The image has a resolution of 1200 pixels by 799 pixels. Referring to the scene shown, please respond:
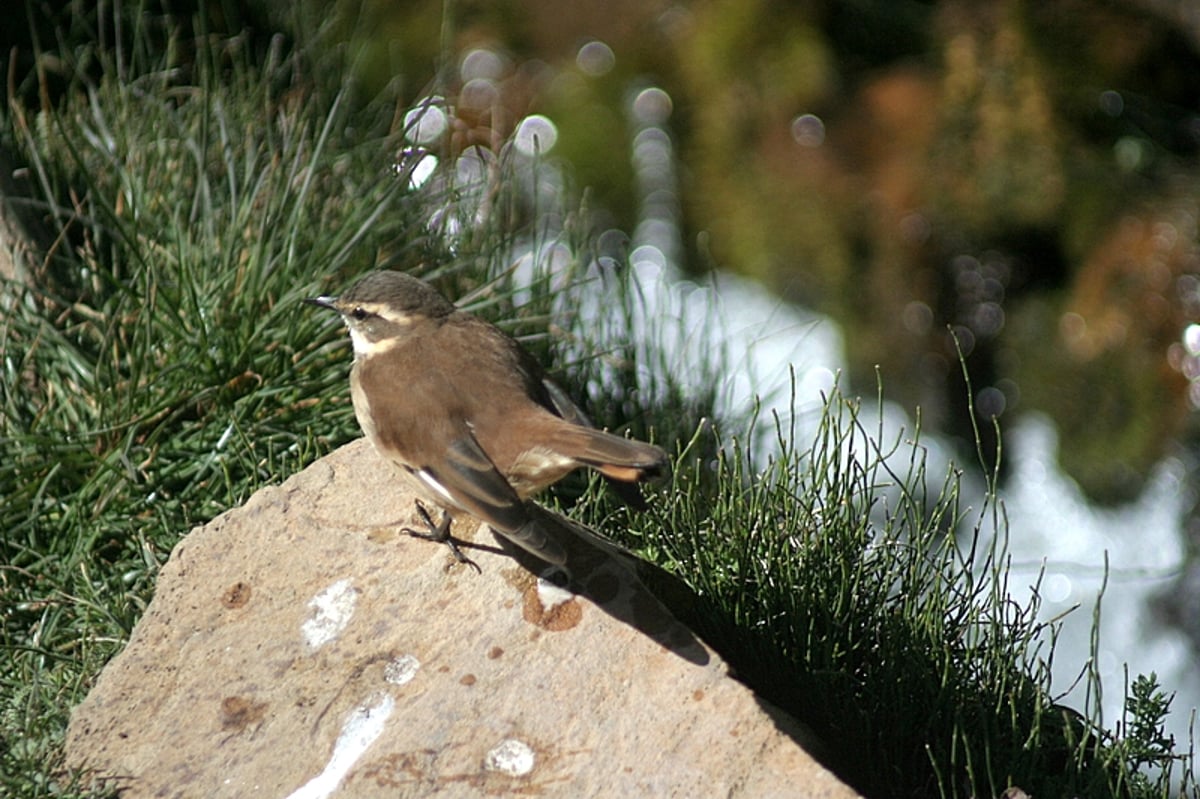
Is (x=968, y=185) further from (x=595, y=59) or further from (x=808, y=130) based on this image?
(x=595, y=59)

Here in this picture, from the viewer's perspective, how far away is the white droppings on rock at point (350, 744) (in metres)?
2.96

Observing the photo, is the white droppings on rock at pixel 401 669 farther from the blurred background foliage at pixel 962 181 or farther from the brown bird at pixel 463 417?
the blurred background foliage at pixel 962 181

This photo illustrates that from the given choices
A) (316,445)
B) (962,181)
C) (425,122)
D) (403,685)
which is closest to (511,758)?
(403,685)

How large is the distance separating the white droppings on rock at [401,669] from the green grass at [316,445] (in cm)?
75

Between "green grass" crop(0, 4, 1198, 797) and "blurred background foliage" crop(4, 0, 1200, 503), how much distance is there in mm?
1508

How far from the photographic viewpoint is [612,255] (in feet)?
25.1

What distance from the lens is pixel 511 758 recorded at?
2.96m

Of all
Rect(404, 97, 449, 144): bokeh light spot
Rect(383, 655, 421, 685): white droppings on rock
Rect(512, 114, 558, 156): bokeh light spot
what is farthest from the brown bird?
Rect(512, 114, 558, 156): bokeh light spot

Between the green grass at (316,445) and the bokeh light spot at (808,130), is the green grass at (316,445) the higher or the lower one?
the lower one

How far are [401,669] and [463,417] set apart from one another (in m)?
0.65

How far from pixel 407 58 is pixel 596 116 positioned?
3.81 ft

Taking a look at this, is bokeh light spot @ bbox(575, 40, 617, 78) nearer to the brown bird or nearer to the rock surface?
the brown bird

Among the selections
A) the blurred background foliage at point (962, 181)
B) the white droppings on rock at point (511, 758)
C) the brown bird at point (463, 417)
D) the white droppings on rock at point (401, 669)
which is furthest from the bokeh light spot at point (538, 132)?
the white droppings on rock at point (511, 758)

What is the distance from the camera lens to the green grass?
3.35 m
